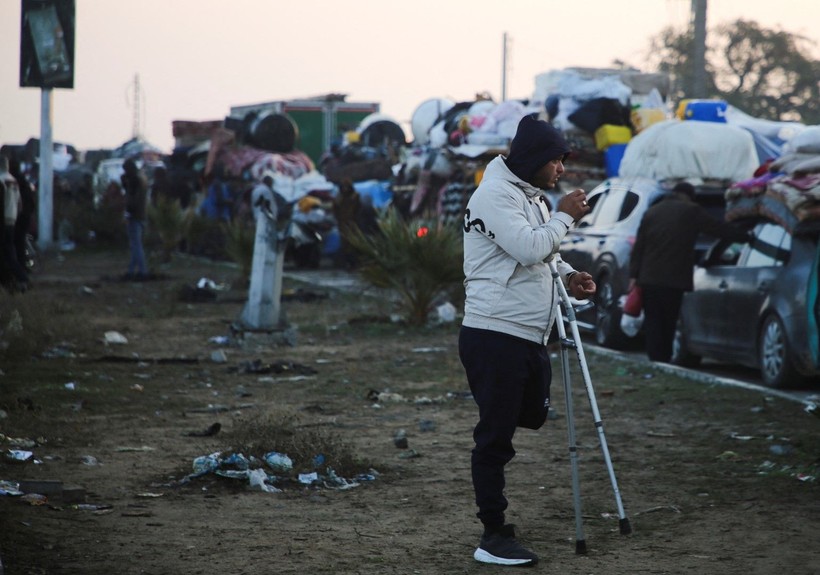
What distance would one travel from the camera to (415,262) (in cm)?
1683

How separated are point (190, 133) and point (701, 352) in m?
30.7

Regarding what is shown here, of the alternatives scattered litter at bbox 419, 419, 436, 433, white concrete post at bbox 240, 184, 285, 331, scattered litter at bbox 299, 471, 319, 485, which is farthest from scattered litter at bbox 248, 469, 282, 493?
white concrete post at bbox 240, 184, 285, 331

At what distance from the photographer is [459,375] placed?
41.2ft

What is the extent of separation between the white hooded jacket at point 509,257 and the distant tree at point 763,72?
139 feet

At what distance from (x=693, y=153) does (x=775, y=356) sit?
5.14m

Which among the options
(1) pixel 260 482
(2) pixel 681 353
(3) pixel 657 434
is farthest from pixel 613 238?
(1) pixel 260 482

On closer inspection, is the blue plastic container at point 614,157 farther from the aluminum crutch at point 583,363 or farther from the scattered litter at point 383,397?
the aluminum crutch at point 583,363

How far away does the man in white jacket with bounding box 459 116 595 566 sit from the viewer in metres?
5.81

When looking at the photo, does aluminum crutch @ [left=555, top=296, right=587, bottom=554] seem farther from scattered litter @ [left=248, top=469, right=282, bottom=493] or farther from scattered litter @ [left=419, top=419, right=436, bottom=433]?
scattered litter @ [left=419, top=419, right=436, bottom=433]

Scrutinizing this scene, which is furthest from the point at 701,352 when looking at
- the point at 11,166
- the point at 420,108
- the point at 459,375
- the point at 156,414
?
the point at 420,108

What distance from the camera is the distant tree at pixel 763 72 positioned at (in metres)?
47.2

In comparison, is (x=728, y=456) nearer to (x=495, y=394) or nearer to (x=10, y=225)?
(x=495, y=394)

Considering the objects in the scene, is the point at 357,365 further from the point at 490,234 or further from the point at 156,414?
the point at 490,234

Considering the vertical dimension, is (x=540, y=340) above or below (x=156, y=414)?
above
